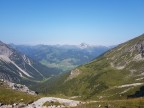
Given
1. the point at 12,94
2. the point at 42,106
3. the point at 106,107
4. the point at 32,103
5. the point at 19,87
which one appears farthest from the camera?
the point at 19,87

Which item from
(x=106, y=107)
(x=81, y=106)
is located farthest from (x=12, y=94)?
(x=106, y=107)

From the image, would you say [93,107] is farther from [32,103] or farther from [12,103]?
[12,103]

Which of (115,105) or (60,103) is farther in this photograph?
(60,103)

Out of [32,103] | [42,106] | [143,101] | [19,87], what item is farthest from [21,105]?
[19,87]

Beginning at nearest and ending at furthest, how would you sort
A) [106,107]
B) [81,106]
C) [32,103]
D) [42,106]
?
[106,107]
[81,106]
[42,106]
[32,103]

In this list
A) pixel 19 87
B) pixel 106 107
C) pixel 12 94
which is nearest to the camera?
pixel 106 107

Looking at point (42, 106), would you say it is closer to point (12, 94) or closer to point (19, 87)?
point (12, 94)

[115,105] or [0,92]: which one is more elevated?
[0,92]

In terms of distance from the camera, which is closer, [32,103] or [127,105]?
[127,105]

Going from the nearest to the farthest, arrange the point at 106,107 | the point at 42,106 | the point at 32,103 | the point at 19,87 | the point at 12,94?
the point at 106,107, the point at 42,106, the point at 32,103, the point at 12,94, the point at 19,87
